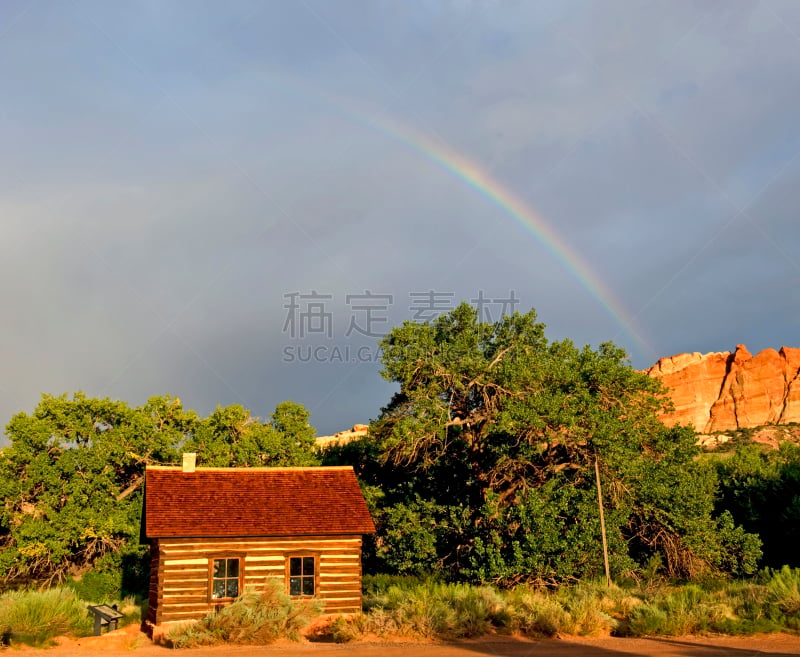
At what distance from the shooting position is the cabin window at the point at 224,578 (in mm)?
20062

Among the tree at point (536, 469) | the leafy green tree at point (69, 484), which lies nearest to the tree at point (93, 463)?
the leafy green tree at point (69, 484)

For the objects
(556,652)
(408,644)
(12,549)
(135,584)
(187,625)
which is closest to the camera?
(556,652)

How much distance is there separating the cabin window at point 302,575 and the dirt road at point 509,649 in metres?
2.71

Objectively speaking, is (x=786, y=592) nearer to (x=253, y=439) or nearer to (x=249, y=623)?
(x=249, y=623)

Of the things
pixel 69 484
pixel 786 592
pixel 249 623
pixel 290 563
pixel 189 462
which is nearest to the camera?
pixel 249 623

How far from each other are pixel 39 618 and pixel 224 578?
4480 mm

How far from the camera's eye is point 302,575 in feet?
68.1

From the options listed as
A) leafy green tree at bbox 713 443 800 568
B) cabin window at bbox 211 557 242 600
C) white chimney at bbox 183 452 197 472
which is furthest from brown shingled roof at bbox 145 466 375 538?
Result: leafy green tree at bbox 713 443 800 568

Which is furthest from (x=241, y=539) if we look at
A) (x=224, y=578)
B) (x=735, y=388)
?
(x=735, y=388)

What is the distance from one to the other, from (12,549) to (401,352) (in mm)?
16459

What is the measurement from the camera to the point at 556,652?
1566 cm

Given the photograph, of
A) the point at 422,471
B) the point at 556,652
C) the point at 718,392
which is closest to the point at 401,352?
the point at 422,471

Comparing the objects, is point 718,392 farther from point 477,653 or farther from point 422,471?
point 477,653

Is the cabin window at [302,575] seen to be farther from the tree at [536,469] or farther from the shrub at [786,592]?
the shrub at [786,592]
